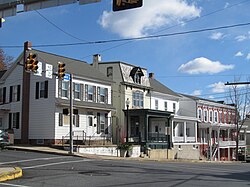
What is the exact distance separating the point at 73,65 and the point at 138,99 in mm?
10015

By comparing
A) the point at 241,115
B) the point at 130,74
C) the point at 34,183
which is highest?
the point at 130,74

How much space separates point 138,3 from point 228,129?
57103 mm

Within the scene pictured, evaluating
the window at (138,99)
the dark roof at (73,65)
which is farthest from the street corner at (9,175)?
the window at (138,99)

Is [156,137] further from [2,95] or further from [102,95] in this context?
[2,95]

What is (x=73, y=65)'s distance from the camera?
134 ft

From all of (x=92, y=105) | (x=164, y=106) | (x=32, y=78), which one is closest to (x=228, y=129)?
(x=164, y=106)

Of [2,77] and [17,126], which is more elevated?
[2,77]

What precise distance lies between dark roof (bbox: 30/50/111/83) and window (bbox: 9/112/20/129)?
627cm

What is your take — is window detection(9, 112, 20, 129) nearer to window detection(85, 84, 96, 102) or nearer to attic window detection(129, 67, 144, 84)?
window detection(85, 84, 96, 102)

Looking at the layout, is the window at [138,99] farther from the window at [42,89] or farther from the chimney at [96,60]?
the window at [42,89]

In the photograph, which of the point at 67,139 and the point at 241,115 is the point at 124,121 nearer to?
the point at 67,139

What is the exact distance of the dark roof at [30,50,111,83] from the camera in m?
37.4

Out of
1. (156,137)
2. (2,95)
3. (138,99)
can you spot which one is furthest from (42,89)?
(156,137)

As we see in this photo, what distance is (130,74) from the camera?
45938mm
